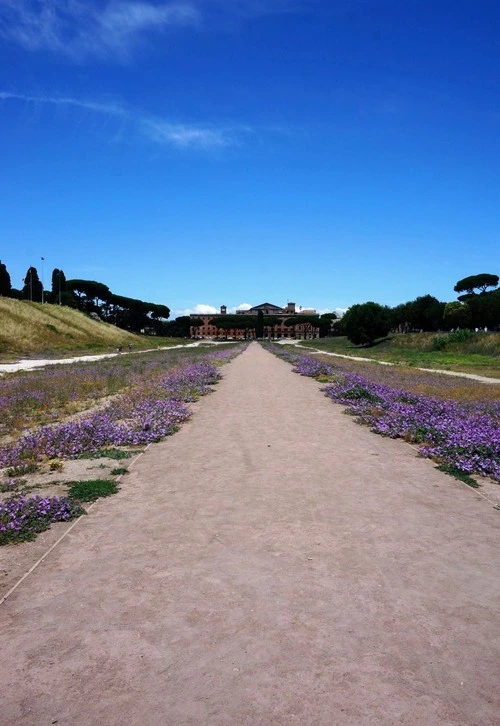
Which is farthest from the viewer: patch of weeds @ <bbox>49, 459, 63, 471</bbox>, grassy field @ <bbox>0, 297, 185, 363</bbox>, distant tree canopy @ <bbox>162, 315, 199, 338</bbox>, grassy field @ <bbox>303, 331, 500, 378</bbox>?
distant tree canopy @ <bbox>162, 315, 199, 338</bbox>

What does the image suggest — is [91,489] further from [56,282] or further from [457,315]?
[56,282]

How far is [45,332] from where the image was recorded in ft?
241

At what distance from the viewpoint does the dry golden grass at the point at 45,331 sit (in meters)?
62.7

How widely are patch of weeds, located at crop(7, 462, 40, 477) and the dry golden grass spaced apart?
48058 millimetres

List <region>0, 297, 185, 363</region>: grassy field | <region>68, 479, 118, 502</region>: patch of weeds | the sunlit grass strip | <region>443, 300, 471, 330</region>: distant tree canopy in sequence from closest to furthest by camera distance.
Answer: <region>68, 479, 118, 502</region>: patch of weeds → the sunlit grass strip → <region>0, 297, 185, 363</region>: grassy field → <region>443, 300, 471, 330</region>: distant tree canopy

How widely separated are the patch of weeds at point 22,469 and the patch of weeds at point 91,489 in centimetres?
118

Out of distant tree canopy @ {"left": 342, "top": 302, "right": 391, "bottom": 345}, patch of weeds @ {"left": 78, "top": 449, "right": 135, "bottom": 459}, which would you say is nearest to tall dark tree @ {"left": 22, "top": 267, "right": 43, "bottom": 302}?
→ distant tree canopy @ {"left": 342, "top": 302, "right": 391, "bottom": 345}

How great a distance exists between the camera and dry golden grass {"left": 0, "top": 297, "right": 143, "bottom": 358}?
62.7 meters

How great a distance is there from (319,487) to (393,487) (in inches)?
45.4

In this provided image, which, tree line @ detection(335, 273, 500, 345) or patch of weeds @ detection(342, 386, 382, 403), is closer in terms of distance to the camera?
patch of weeds @ detection(342, 386, 382, 403)

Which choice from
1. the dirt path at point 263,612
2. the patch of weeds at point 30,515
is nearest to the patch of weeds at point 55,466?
the dirt path at point 263,612

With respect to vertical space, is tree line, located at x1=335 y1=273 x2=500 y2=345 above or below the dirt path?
above

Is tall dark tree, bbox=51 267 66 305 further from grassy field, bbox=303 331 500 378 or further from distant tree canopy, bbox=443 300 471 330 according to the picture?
distant tree canopy, bbox=443 300 471 330

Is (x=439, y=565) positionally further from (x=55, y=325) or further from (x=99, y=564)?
(x=55, y=325)
